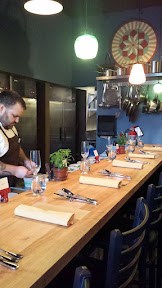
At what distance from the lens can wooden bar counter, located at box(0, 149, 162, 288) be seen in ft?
2.99

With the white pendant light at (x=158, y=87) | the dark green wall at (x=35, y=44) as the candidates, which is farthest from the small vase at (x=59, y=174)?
the white pendant light at (x=158, y=87)

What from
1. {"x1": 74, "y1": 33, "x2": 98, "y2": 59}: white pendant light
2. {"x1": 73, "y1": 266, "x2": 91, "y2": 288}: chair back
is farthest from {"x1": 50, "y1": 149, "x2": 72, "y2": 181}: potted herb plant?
{"x1": 74, "y1": 33, "x2": 98, "y2": 59}: white pendant light

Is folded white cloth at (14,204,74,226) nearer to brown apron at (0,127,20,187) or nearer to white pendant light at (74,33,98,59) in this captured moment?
brown apron at (0,127,20,187)

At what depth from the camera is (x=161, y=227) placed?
254 cm

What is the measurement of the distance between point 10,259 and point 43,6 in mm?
2370

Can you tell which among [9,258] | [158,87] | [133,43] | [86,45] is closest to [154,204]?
[9,258]

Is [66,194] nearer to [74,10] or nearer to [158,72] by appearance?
[158,72]

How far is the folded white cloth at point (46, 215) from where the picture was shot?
50.2 inches

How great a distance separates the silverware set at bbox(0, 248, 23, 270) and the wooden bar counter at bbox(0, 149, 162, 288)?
1 centimetres

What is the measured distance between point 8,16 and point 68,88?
249 cm

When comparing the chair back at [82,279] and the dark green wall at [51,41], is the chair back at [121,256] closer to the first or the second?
the chair back at [82,279]

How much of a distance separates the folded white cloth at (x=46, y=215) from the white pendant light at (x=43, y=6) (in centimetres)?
191

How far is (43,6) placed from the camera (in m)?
2.63

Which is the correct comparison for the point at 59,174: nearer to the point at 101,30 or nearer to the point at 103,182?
the point at 103,182
